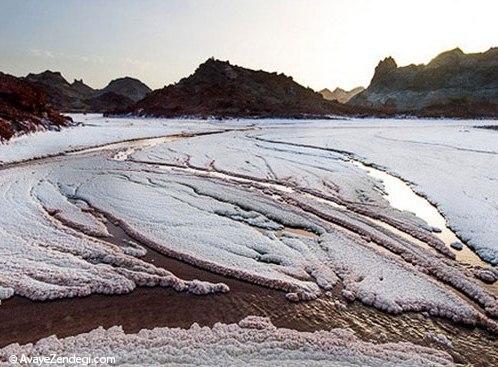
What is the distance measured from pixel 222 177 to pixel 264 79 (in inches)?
5156

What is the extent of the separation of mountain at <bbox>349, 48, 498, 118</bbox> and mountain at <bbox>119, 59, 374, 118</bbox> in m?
38.6

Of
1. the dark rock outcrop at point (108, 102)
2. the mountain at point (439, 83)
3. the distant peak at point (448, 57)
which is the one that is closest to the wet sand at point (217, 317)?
the mountain at point (439, 83)

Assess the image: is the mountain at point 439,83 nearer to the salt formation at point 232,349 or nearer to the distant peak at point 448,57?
the distant peak at point 448,57

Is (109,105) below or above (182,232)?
above

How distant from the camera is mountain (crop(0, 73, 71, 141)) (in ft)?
94.4

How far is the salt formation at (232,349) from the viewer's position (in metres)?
5.33

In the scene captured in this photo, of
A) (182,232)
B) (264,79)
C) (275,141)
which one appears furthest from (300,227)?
(264,79)

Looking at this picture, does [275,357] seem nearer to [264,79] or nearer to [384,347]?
[384,347]

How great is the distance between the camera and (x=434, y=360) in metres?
5.50

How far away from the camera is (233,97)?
111 meters

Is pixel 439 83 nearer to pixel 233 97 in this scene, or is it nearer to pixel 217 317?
pixel 233 97

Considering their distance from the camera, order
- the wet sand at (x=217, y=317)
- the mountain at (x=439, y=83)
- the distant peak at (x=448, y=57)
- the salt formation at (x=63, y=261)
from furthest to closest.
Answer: the distant peak at (x=448, y=57), the mountain at (x=439, y=83), the salt formation at (x=63, y=261), the wet sand at (x=217, y=317)

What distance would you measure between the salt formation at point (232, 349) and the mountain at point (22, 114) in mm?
23843

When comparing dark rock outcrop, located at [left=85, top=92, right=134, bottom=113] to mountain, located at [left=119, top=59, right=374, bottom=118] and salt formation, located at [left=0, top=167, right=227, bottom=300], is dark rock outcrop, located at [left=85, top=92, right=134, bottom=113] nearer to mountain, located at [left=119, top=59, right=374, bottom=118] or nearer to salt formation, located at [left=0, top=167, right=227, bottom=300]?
mountain, located at [left=119, top=59, right=374, bottom=118]
